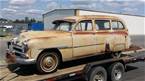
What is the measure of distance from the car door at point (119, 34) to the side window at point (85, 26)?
1.11 metres

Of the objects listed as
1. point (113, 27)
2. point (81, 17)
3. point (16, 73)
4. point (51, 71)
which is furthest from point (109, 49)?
point (16, 73)

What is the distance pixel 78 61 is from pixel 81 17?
1293mm

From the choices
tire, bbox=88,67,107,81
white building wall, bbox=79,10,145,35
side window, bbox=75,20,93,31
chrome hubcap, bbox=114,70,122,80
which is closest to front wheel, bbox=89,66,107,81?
tire, bbox=88,67,107,81

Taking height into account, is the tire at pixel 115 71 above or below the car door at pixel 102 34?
below

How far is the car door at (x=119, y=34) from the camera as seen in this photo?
9688 millimetres

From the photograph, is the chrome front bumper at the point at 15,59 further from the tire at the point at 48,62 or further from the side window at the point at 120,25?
the side window at the point at 120,25

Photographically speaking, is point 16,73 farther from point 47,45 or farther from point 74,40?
point 74,40

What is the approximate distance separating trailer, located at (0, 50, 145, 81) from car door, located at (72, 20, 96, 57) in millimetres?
361

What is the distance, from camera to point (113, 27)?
9.72m

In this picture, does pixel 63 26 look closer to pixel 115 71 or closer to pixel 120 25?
pixel 115 71

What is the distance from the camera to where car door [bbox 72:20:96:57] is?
8258 millimetres

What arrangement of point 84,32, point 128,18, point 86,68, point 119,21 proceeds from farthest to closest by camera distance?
point 128,18, point 119,21, point 84,32, point 86,68

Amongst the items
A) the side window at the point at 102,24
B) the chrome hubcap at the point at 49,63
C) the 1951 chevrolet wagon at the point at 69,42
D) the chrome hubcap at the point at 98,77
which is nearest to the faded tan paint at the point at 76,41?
the 1951 chevrolet wagon at the point at 69,42

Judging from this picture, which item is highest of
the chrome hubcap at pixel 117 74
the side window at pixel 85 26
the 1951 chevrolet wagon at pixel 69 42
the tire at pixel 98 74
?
the side window at pixel 85 26
